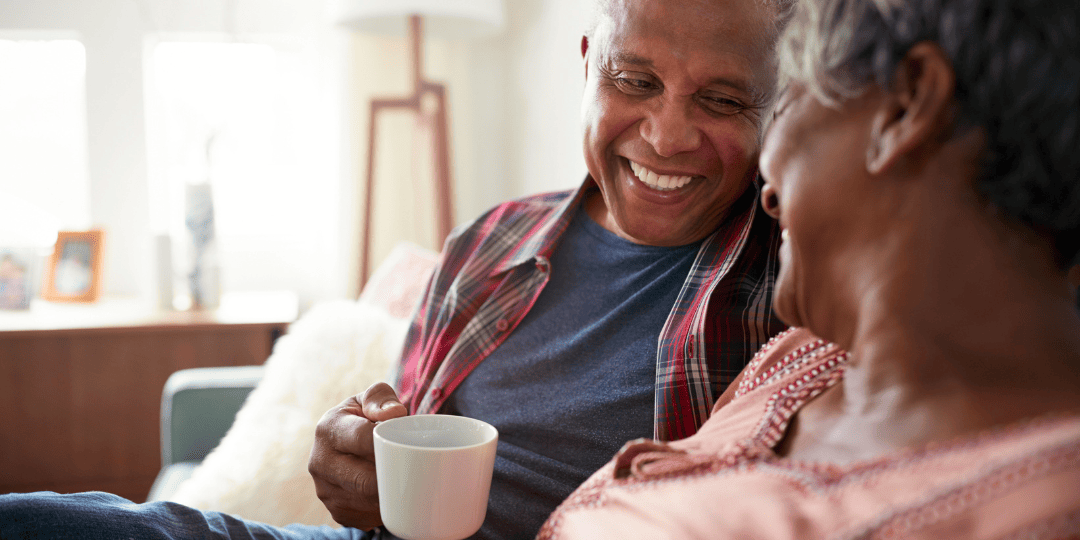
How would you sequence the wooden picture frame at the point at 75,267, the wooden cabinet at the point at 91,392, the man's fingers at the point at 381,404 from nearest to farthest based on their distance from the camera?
the man's fingers at the point at 381,404 < the wooden cabinet at the point at 91,392 < the wooden picture frame at the point at 75,267

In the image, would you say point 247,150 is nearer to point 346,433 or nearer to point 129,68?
point 129,68

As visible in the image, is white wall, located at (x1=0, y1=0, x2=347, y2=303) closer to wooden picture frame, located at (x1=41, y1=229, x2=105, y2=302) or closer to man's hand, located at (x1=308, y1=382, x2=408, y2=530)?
wooden picture frame, located at (x1=41, y1=229, x2=105, y2=302)

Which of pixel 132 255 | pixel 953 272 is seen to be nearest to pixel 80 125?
pixel 132 255

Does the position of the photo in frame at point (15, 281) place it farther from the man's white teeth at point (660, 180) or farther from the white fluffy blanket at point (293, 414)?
the man's white teeth at point (660, 180)

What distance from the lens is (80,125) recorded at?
9.24 ft

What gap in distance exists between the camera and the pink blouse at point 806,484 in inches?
16.7

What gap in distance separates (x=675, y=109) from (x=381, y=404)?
523 millimetres

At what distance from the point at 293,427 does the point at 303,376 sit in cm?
12

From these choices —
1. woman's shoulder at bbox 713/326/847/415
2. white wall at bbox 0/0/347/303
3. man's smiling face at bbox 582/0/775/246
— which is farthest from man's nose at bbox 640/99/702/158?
white wall at bbox 0/0/347/303

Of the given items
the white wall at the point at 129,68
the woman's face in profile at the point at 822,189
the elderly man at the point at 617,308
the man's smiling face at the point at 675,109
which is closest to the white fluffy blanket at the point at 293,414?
the elderly man at the point at 617,308

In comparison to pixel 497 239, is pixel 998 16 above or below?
above

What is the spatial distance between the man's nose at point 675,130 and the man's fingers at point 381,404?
1.52ft

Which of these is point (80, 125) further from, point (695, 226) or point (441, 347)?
point (695, 226)

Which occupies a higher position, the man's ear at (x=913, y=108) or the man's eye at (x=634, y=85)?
the man's eye at (x=634, y=85)
